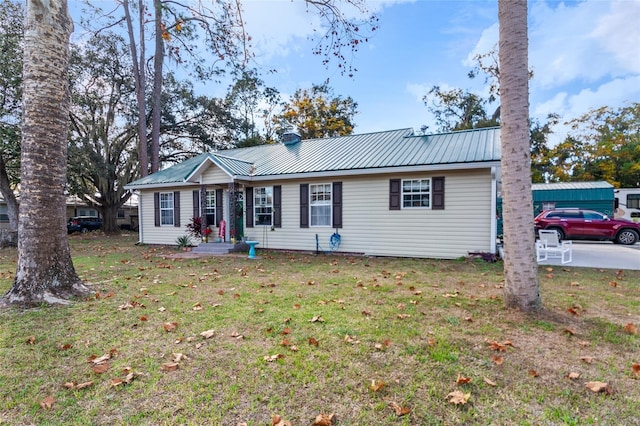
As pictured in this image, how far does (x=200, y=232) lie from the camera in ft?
42.5

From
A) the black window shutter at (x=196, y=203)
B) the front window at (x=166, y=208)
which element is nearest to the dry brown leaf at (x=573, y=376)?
the black window shutter at (x=196, y=203)

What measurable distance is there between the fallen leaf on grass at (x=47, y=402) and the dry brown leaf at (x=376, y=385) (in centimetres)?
240

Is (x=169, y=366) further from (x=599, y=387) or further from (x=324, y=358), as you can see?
(x=599, y=387)

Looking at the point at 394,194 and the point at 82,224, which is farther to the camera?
the point at 82,224

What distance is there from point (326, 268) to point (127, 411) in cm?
609

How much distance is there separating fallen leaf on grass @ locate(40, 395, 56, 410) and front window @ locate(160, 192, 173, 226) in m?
12.7

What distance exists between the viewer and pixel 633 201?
20453 millimetres

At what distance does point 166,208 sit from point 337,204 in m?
8.15

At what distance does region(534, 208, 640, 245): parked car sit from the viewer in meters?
13.0

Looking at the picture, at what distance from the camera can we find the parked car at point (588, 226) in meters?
13.0

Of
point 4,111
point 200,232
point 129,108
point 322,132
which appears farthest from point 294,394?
point 322,132

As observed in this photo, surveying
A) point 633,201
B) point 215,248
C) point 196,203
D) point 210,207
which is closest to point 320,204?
point 215,248

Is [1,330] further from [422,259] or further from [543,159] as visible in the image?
[543,159]

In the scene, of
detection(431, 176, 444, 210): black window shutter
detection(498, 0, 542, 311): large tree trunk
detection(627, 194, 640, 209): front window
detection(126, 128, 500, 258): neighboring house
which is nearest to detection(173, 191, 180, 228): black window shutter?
detection(126, 128, 500, 258): neighboring house
